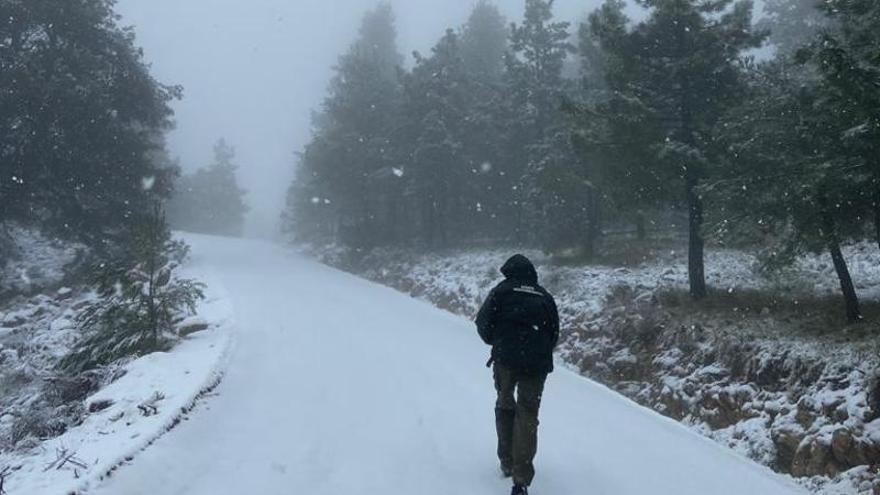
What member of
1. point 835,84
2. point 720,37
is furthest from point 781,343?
point 720,37

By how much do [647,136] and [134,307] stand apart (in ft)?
37.7

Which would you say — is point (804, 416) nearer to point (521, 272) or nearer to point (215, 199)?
point (521, 272)

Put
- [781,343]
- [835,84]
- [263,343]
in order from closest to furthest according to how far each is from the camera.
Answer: [835,84] → [781,343] → [263,343]

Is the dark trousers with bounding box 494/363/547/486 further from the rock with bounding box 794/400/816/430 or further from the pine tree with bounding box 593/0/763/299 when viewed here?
the pine tree with bounding box 593/0/763/299

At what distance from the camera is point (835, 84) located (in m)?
9.06

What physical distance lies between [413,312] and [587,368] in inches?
274

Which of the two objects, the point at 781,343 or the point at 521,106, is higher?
the point at 521,106

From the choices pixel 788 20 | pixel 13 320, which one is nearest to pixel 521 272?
pixel 13 320

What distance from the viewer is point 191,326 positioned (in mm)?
13750

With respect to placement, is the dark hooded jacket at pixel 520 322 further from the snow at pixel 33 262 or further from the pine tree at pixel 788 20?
the pine tree at pixel 788 20

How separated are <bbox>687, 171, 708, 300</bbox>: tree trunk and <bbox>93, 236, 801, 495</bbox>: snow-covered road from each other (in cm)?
414

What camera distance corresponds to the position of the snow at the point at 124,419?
6.11 meters

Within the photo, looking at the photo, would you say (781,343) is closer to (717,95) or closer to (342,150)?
(717,95)

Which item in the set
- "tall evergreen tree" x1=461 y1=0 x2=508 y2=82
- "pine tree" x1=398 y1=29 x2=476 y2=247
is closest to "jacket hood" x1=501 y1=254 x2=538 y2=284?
"pine tree" x1=398 y1=29 x2=476 y2=247
